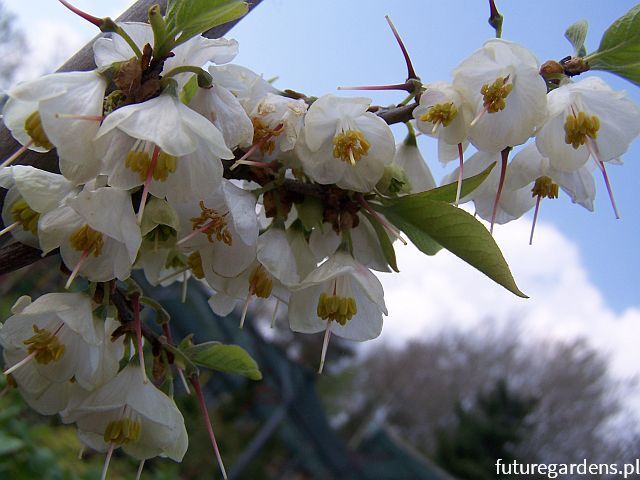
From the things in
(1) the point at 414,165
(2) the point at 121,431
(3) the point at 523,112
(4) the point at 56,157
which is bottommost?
(2) the point at 121,431

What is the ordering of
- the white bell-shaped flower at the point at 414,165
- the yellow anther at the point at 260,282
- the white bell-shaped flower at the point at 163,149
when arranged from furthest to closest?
the white bell-shaped flower at the point at 414,165 → the yellow anther at the point at 260,282 → the white bell-shaped flower at the point at 163,149

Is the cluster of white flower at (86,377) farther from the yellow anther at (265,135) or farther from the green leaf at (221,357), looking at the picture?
the yellow anther at (265,135)

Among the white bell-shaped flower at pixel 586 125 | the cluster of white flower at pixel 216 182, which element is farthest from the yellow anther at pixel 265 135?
the white bell-shaped flower at pixel 586 125

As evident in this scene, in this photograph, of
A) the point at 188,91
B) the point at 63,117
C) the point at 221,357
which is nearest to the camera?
the point at 63,117

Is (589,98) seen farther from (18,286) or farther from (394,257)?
(18,286)

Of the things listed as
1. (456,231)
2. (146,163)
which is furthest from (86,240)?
(456,231)

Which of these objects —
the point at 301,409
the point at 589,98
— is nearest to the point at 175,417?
the point at 589,98

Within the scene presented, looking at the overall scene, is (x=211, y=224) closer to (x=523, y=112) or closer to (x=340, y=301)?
(x=340, y=301)
